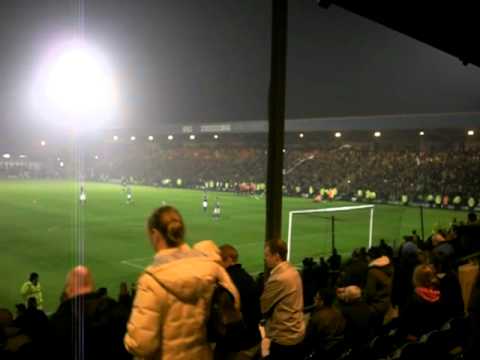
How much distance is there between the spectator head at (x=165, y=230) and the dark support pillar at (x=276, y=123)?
14.7 feet

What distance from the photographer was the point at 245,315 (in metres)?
4.19

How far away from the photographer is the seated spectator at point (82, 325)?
2947 millimetres

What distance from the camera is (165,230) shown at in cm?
253

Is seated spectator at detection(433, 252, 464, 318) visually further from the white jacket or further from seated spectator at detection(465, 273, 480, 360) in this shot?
the white jacket

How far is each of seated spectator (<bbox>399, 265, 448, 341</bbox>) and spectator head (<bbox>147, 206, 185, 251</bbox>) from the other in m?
3.18

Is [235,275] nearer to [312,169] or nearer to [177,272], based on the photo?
[177,272]

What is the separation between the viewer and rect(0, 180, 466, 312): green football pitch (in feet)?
42.9

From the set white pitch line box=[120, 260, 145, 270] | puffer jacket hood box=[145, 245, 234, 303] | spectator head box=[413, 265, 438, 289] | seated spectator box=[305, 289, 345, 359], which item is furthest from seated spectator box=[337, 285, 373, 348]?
white pitch line box=[120, 260, 145, 270]

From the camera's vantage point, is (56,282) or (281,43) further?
(56,282)

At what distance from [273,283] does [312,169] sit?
42219 mm

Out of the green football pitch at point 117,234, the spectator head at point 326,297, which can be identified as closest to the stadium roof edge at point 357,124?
the green football pitch at point 117,234

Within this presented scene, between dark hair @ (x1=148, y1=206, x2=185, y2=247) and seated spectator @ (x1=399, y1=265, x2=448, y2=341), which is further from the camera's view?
seated spectator @ (x1=399, y1=265, x2=448, y2=341)

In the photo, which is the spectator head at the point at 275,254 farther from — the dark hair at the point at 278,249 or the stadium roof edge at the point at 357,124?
the stadium roof edge at the point at 357,124

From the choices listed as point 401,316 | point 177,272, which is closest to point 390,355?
point 401,316
